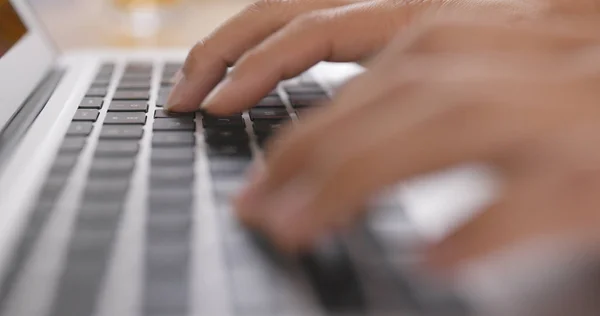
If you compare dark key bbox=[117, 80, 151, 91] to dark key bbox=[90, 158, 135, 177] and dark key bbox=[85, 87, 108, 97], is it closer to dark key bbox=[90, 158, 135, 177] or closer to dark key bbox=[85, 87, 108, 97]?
dark key bbox=[85, 87, 108, 97]

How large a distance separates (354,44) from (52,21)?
0.66 meters

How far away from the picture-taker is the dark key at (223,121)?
1.56 feet

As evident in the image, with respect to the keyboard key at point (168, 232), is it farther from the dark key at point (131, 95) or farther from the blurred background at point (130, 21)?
the blurred background at point (130, 21)

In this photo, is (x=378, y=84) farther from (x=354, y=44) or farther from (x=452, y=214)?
(x=354, y=44)

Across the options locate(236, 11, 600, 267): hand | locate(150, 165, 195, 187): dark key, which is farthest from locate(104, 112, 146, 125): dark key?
locate(236, 11, 600, 267): hand

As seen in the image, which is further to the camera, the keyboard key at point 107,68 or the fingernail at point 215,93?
the keyboard key at point 107,68

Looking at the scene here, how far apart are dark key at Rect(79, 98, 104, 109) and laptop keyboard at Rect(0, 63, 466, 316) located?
2cm

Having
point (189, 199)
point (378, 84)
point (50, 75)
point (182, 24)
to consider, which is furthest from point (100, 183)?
point (182, 24)

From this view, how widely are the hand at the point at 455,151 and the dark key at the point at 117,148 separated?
0.13 metres

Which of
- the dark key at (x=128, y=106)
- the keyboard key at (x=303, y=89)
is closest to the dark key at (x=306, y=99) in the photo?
the keyboard key at (x=303, y=89)

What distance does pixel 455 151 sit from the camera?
27 centimetres

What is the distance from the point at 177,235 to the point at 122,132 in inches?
6.5

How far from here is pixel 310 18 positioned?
0.49m

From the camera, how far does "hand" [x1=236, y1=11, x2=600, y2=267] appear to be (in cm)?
27
